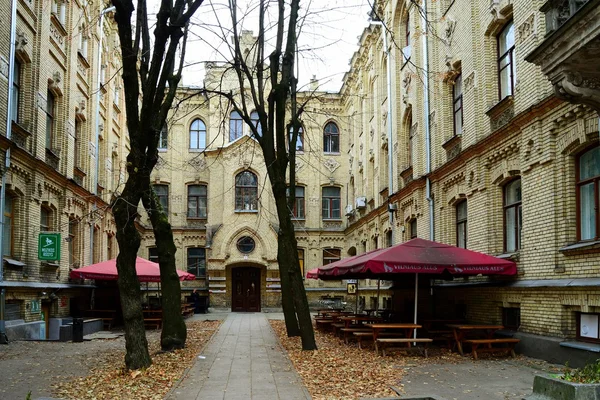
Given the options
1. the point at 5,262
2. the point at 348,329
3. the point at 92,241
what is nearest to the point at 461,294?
the point at 348,329

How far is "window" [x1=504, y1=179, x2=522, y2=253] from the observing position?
15.4 metres

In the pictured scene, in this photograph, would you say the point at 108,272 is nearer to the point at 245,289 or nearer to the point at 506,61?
the point at 506,61

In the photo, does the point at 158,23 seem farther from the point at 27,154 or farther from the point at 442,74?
the point at 442,74

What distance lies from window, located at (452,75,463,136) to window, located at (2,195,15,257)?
13382mm

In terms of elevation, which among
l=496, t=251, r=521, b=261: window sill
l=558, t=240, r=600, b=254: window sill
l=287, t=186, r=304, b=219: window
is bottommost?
l=496, t=251, r=521, b=261: window sill

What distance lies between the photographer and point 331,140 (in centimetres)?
4144

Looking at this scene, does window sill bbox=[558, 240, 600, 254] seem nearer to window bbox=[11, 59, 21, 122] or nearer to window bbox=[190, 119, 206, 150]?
window bbox=[11, 59, 21, 122]

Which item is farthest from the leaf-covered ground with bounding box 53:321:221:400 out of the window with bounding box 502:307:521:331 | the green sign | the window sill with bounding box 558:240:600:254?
the window sill with bounding box 558:240:600:254

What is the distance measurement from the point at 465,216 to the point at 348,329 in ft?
16.9

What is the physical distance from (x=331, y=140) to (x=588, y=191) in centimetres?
2943

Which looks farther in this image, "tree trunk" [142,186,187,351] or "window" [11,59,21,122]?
"window" [11,59,21,122]

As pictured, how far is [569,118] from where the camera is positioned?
41.3ft

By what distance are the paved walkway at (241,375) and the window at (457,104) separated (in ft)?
28.2

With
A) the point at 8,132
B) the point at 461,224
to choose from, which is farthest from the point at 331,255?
the point at 8,132
